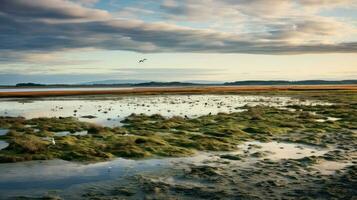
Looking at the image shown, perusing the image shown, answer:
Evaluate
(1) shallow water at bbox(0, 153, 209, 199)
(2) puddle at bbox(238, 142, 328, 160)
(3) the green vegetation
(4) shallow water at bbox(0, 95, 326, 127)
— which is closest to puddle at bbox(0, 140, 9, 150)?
(3) the green vegetation

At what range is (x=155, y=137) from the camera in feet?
90.6

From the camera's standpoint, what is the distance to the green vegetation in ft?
73.0

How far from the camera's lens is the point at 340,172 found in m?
18.0

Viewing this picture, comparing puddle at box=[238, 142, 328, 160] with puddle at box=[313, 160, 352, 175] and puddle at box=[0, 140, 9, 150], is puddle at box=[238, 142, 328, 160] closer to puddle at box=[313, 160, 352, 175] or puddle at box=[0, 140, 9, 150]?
puddle at box=[313, 160, 352, 175]

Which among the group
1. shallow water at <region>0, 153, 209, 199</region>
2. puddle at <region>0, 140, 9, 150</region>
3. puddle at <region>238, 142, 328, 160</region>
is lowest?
puddle at <region>238, 142, 328, 160</region>

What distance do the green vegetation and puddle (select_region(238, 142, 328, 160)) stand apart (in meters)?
1.12

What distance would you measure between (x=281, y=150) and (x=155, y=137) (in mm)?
8152

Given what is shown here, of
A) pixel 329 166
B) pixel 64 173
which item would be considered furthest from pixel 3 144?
pixel 329 166

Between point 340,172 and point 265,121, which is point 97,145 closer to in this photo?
point 340,172

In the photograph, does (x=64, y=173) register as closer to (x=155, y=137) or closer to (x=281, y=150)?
(x=155, y=137)

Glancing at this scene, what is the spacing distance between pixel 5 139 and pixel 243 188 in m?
18.7

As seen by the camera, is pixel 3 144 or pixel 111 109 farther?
pixel 111 109

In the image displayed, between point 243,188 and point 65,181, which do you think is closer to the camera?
point 243,188

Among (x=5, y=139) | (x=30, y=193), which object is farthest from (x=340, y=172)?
(x=5, y=139)
